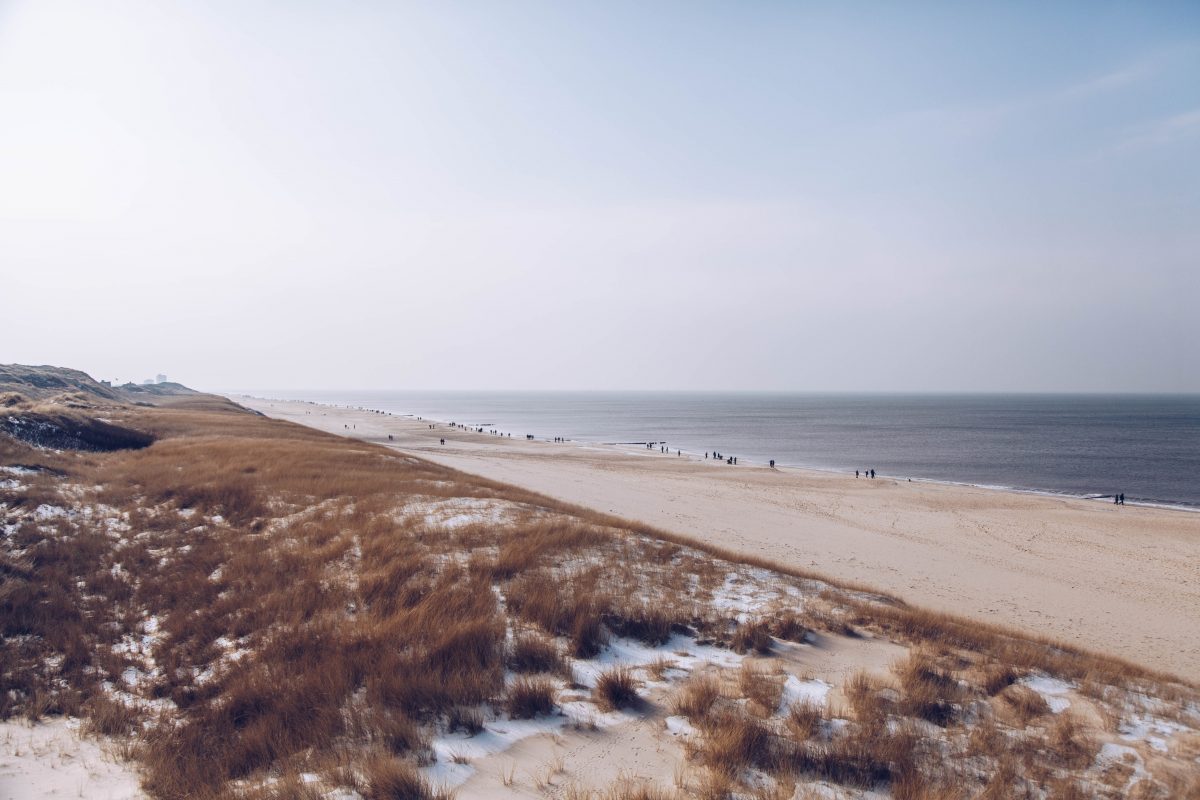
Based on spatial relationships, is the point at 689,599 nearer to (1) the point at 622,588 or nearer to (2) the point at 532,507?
(1) the point at 622,588

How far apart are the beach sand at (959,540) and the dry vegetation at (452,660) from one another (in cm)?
690

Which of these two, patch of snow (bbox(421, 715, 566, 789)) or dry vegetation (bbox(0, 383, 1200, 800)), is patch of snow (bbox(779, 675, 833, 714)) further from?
patch of snow (bbox(421, 715, 566, 789))

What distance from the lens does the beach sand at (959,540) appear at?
16000 millimetres

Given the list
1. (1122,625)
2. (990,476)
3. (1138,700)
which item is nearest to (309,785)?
(1138,700)

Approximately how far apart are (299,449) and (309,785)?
75.8 ft

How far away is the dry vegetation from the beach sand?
6897 mm

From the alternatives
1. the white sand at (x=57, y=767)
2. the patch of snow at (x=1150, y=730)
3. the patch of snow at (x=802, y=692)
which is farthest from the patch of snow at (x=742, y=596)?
the white sand at (x=57, y=767)

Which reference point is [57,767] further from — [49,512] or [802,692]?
[49,512]

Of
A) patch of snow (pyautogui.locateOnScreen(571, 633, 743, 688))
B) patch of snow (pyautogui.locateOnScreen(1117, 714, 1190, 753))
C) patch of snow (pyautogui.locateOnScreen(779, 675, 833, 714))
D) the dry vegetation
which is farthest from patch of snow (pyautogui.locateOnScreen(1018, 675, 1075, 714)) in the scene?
patch of snow (pyautogui.locateOnScreen(571, 633, 743, 688))

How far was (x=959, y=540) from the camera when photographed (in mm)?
25328

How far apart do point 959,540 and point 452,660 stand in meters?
25.1

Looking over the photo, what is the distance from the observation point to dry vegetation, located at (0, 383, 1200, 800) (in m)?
5.45


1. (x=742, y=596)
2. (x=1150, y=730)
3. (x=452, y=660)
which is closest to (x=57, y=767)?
(x=452, y=660)

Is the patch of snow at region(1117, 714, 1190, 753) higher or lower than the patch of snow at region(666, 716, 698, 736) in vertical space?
lower
